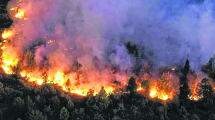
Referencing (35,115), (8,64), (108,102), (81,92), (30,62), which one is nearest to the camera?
(35,115)

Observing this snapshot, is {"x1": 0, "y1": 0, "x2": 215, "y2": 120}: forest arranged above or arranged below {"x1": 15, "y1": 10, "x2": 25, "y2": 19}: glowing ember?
below

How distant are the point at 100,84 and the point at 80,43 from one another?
477 inches

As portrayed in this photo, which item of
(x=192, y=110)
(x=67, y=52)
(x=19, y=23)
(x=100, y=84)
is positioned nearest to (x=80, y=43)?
(x=67, y=52)

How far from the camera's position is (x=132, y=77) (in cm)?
8269

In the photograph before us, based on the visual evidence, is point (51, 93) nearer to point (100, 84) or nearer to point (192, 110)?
point (100, 84)

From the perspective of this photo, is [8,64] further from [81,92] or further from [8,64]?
[81,92]

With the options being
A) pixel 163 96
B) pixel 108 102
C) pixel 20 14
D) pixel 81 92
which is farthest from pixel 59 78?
pixel 20 14

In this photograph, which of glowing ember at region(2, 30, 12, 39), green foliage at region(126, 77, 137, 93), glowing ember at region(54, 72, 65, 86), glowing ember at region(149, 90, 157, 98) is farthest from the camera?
glowing ember at region(2, 30, 12, 39)

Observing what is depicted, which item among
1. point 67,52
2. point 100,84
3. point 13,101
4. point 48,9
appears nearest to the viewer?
point 13,101

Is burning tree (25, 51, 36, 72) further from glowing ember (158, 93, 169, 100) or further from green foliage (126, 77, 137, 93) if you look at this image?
glowing ember (158, 93, 169, 100)

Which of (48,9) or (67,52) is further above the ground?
(48,9)

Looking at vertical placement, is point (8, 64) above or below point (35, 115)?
above

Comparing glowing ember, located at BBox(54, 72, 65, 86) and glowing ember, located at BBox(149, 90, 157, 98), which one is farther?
glowing ember, located at BBox(54, 72, 65, 86)

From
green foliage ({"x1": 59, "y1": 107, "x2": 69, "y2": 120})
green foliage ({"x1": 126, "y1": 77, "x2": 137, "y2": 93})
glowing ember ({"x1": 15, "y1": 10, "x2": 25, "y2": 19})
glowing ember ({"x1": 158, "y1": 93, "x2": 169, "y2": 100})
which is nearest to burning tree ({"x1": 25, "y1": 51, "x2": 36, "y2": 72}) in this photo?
green foliage ({"x1": 59, "y1": 107, "x2": 69, "y2": 120})
